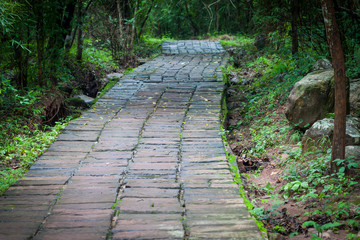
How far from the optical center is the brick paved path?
2.44 meters

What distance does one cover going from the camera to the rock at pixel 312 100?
4336mm

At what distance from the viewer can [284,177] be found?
351 cm

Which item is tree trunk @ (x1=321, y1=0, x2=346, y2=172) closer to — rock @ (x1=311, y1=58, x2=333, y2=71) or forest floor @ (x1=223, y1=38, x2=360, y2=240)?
forest floor @ (x1=223, y1=38, x2=360, y2=240)

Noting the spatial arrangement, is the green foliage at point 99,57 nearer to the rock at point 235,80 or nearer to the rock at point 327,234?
the rock at point 235,80

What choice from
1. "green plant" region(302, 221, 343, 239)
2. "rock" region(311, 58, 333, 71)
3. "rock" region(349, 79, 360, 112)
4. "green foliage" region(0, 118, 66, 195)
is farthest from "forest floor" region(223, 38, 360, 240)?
"green foliage" region(0, 118, 66, 195)

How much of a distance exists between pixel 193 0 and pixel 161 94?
1356cm

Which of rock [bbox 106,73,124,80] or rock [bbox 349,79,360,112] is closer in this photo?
rock [bbox 349,79,360,112]

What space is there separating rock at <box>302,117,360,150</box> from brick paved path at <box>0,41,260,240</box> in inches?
38.5

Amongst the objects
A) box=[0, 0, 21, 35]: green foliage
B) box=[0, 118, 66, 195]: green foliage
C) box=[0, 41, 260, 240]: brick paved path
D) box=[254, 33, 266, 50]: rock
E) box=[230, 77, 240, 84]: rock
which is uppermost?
box=[0, 0, 21, 35]: green foliage

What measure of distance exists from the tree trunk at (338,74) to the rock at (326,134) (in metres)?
0.61

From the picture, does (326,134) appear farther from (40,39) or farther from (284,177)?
(40,39)

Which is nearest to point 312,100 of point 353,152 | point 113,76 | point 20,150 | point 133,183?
point 353,152

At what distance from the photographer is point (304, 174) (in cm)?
348

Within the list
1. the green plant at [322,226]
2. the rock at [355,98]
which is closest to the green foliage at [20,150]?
the green plant at [322,226]
